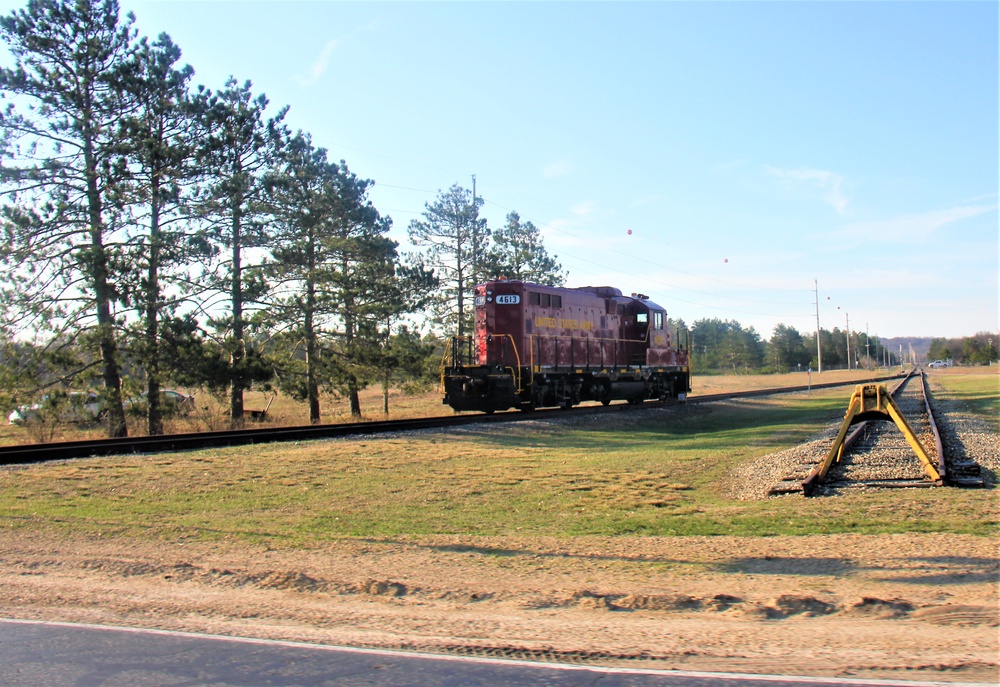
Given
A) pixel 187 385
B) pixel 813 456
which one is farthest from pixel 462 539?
pixel 187 385

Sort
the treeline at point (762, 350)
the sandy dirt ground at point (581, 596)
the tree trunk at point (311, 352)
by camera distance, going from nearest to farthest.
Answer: the sandy dirt ground at point (581, 596)
the tree trunk at point (311, 352)
the treeline at point (762, 350)

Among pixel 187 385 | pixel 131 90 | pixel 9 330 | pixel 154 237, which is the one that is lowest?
pixel 187 385

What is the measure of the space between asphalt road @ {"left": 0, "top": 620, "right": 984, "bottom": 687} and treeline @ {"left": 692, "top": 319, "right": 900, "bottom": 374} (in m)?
134

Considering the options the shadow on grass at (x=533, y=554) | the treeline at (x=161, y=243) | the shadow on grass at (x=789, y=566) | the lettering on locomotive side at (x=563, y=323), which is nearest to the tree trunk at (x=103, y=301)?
the treeline at (x=161, y=243)

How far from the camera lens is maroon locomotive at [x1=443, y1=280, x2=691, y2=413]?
2566 cm

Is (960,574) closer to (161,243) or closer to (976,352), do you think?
(161,243)

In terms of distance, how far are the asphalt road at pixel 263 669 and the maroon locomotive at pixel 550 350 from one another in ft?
65.7

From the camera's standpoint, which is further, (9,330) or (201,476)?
(9,330)

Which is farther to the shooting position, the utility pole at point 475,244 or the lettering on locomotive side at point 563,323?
the utility pole at point 475,244

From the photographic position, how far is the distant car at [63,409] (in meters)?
23.3

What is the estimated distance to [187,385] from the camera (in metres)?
25.0

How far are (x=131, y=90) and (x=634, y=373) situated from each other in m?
20.3

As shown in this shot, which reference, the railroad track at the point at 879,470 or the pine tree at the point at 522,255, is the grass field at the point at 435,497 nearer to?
the railroad track at the point at 879,470

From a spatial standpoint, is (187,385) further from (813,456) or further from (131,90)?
(813,456)
